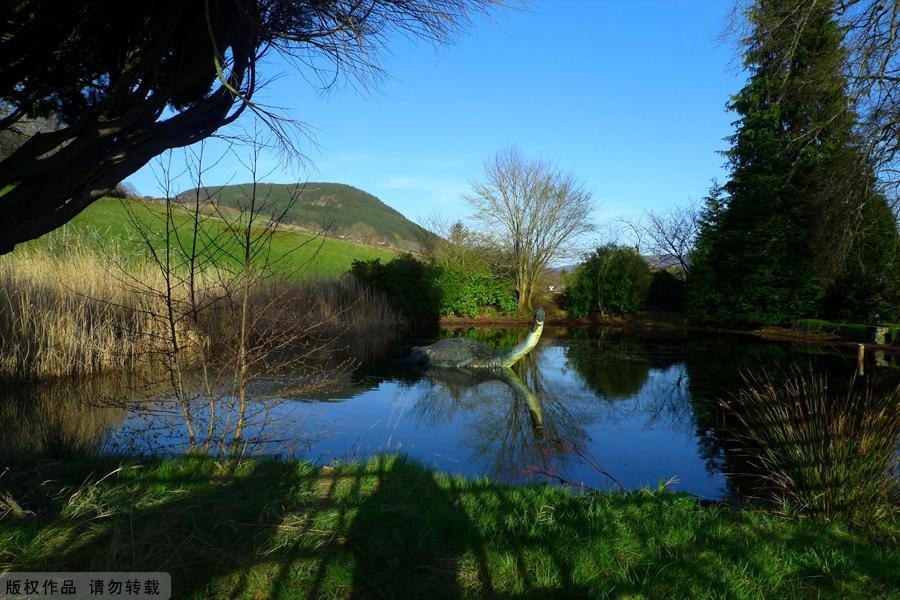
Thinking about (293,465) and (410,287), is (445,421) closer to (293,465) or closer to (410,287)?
(293,465)

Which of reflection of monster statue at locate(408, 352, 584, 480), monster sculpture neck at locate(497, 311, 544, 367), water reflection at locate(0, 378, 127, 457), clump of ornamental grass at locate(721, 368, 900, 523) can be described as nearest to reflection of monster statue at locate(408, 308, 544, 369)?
monster sculpture neck at locate(497, 311, 544, 367)

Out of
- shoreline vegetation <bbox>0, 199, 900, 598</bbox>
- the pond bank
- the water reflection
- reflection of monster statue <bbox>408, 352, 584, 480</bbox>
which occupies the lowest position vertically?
reflection of monster statue <bbox>408, 352, 584, 480</bbox>

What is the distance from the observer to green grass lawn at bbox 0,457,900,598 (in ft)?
7.83

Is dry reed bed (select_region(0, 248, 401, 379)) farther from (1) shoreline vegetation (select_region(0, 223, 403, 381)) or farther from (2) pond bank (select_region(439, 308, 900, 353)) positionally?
(2) pond bank (select_region(439, 308, 900, 353))

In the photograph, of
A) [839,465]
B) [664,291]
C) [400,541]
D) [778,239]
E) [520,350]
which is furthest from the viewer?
[664,291]

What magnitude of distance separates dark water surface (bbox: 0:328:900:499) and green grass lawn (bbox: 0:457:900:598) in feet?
3.81

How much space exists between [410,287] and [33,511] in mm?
19925

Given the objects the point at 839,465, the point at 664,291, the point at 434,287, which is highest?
the point at 664,291

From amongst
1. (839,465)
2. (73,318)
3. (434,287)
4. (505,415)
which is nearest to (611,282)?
(434,287)

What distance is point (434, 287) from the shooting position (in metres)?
23.5

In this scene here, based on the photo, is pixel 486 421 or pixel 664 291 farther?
pixel 664 291

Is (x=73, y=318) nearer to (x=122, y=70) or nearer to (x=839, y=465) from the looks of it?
(x=122, y=70)

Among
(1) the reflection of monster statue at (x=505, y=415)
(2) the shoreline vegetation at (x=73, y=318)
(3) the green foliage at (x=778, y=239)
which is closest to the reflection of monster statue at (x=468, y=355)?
(1) the reflection of monster statue at (x=505, y=415)

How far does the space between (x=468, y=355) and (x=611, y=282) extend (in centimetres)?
1565
